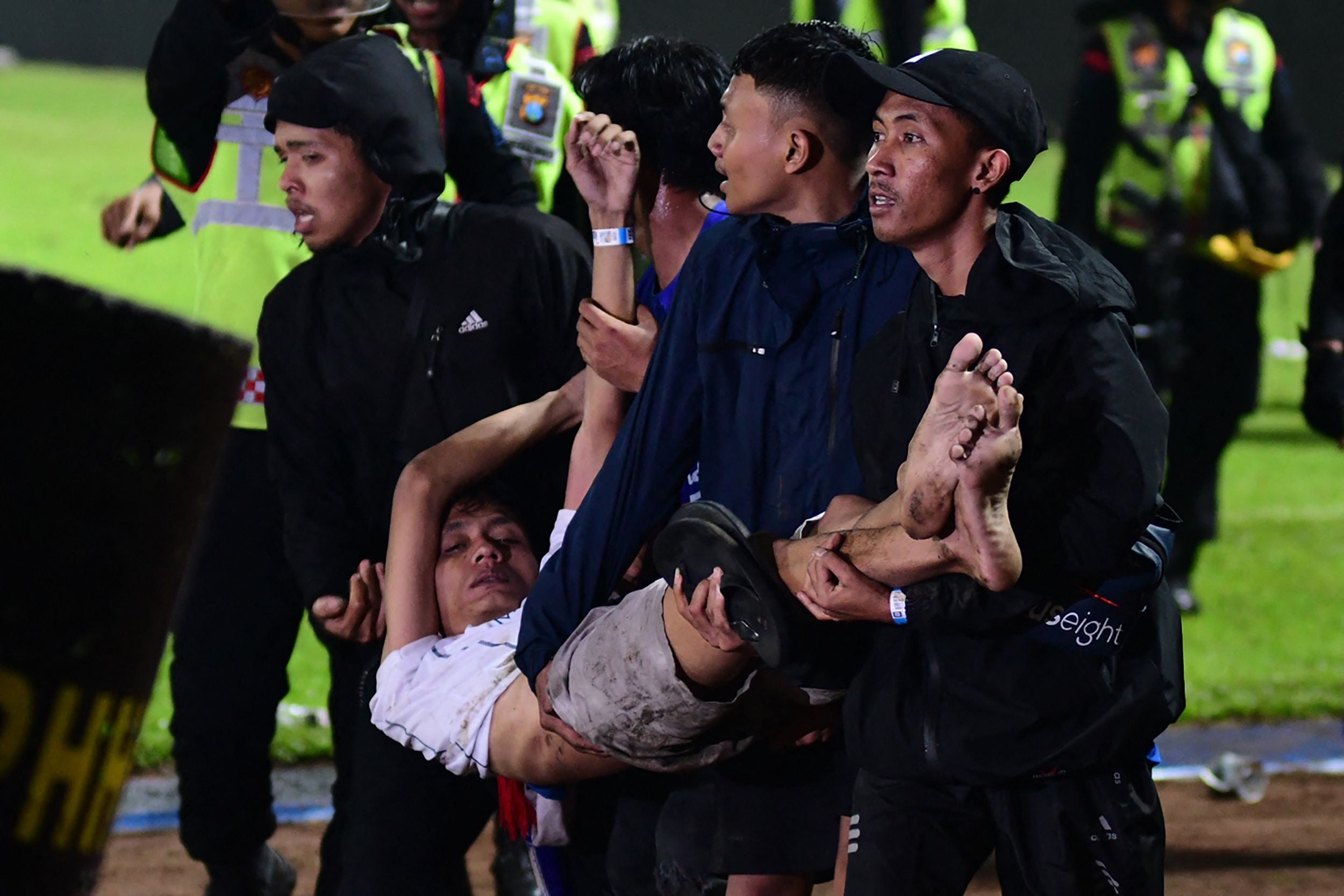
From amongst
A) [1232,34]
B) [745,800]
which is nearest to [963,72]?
[745,800]

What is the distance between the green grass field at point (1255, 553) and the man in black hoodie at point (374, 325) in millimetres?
286

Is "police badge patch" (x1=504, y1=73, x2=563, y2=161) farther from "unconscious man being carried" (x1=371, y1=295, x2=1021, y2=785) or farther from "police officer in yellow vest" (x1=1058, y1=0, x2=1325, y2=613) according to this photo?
"police officer in yellow vest" (x1=1058, y1=0, x2=1325, y2=613)

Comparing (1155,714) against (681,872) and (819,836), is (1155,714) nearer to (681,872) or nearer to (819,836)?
(819,836)

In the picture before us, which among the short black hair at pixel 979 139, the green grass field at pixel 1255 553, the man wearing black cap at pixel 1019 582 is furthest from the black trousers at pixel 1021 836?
the green grass field at pixel 1255 553

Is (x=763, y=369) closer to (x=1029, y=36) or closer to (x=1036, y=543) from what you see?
(x=1036, y=543)

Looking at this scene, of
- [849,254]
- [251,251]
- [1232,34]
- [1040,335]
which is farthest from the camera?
[1232,34]

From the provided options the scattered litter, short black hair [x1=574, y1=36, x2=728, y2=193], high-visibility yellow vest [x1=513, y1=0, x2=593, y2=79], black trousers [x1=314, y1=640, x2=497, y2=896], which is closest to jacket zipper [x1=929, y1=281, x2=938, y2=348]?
short black hair [x1=574, y1=36, x2=728, y2=193]

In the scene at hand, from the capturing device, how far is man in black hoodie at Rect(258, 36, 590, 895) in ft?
11.2

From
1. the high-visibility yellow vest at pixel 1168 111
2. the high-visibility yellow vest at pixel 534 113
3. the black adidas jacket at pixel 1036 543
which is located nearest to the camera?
the black adidas jacket at pixel 1036 543

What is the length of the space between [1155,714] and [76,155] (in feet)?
68.9

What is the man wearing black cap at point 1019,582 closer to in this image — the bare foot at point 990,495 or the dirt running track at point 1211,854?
the bare foot at point 990,495

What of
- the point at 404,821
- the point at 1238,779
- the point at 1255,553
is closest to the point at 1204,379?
the point at 1255,553

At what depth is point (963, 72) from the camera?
7.84ft

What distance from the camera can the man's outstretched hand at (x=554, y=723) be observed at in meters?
2.63
